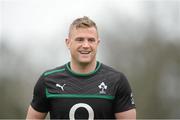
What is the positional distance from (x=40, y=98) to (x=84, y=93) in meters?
0.56

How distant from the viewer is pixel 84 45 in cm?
781

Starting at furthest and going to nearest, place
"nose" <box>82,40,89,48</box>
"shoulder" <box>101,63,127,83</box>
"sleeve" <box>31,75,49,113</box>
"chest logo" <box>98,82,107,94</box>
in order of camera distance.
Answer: "sleeve" <box>31,75,49,113</box> < "shoulder" <box>101,63,127,83</box> < "chest logo" <box>98,82,107,94</box> < "nose" <box>82,40,89,48</box>

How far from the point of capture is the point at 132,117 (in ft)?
26.3

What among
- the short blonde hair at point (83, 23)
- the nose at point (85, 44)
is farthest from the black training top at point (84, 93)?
the short blonde hair at point (83, 23)

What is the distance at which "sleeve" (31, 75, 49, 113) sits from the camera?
812 cm

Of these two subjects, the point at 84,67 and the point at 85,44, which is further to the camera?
the point at 84,67

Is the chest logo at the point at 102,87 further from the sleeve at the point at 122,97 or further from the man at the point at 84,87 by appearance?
the sleeve at the point at 122,97

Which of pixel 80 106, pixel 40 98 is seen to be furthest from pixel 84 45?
pixel 40 98

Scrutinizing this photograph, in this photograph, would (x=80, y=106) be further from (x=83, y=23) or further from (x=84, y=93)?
(x=83, y=23)

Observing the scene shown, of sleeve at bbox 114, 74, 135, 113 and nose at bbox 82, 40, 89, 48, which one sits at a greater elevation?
nose at bbox 82, 40, 89, 48

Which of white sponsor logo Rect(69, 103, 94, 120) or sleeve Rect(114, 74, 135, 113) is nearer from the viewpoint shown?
white sponsor logo Rect(69, 103, 94, 120)

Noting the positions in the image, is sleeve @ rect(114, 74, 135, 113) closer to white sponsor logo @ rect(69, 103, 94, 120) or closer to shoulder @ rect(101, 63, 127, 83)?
shoulder @ rect(101, 63, 127, 83)

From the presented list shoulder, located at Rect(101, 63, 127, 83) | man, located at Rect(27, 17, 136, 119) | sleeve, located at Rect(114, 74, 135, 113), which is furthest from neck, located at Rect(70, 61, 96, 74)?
sleeve, located at Rect(114, 74, 135, 113)

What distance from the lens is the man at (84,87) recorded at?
7.86m
